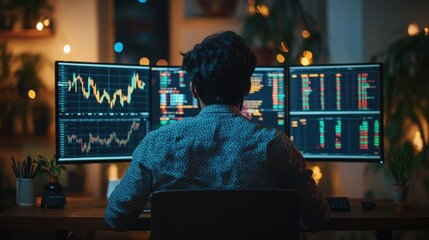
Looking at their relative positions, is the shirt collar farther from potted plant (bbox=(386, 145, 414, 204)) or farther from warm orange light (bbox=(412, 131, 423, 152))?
warm orange light (bbox=(412, 131, 423, 152))

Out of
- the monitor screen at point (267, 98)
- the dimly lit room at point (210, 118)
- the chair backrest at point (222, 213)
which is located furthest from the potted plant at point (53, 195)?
the chair backrest at point (222, 213)

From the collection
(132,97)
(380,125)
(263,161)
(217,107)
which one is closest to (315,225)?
(263,161)

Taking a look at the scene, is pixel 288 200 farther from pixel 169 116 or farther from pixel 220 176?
pixel 169 116

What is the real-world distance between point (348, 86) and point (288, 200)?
4.15 ft

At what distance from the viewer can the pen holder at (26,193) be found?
282 cm

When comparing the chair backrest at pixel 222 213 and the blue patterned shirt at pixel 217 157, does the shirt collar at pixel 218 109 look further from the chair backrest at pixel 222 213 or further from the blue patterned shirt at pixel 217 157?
the chair backrest at pixel 222 213

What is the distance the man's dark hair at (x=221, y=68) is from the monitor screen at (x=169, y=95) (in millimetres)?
959

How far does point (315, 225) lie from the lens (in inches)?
84.2

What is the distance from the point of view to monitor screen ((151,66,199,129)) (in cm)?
299

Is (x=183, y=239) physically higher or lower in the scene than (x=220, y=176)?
lower

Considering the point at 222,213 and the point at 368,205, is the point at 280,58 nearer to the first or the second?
the point at 368,205

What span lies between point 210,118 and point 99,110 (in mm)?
1017

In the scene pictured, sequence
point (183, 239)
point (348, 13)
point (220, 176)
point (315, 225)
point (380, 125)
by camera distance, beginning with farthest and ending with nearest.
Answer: point (348, 13) < point (380, 125) < point (315, 225) < point (220, 176) < point (183, 239)

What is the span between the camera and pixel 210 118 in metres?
1.96
